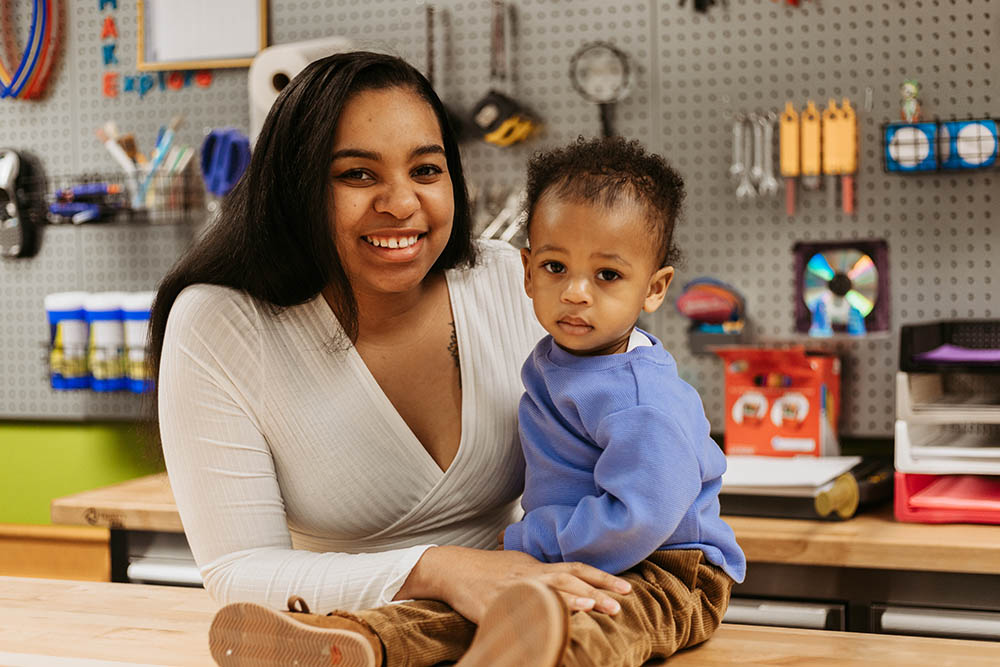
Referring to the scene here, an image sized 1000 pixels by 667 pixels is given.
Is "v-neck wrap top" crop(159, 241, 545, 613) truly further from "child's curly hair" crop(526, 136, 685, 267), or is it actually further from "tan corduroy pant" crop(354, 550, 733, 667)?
"child's curly hair" crop(526, 136, 685, 267)

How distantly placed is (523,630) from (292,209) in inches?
26.2

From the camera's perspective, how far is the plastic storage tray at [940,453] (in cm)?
194

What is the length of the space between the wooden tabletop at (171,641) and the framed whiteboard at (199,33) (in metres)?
1.73

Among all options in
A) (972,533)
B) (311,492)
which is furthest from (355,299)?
(972,533)

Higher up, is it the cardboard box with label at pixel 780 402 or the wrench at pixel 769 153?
the wrench at pixel 769 153

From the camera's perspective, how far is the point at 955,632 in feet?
5.98

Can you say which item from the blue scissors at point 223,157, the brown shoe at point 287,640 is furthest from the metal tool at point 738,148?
the brown shoe at point 287,640

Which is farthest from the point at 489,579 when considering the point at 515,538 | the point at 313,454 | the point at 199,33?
the point at 199,33

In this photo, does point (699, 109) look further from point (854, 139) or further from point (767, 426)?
point (767, 426)

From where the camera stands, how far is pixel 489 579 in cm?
117

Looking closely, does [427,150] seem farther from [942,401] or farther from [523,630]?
[942,401]

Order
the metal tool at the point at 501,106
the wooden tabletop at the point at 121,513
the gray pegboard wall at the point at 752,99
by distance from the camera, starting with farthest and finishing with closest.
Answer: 1. the metal tool at the point at 501,106
2. the gray pegboard wall at the point at 752,99
3. the wooden tabletop at the point at 121,513

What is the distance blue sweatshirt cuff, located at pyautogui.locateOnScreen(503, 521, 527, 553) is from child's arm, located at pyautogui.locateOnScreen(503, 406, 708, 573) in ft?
0.23

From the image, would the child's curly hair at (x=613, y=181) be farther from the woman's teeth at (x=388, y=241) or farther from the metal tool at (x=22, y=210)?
the metal tool at (x=22, y=210)
